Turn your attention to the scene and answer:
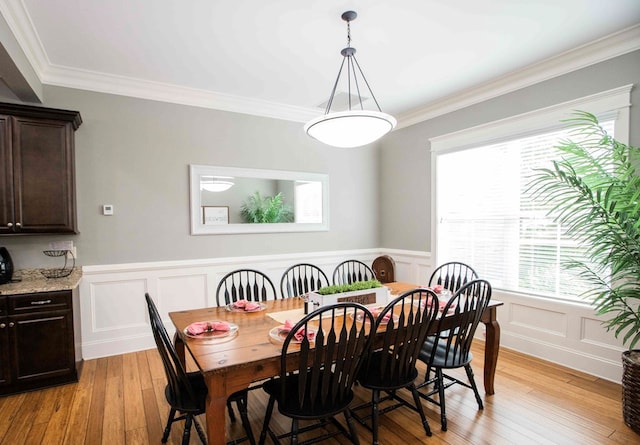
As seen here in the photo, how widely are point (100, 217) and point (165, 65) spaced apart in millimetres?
1632

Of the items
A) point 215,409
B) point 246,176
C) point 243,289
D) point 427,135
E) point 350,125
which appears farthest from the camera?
point 427,135

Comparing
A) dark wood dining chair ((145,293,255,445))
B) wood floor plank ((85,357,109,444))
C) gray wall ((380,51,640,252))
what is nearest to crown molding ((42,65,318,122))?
gray wall ((380,51,640,252))

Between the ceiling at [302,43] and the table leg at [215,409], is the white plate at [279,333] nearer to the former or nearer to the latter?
the table leg at [215,409]

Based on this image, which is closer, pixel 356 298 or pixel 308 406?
pixel 308 406

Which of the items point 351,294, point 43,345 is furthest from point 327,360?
point 43,345

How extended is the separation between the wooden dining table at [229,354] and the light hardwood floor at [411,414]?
0.61 metres

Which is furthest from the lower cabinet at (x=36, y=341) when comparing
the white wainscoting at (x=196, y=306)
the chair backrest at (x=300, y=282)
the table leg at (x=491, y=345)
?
the table leg at (x=491, y=345)

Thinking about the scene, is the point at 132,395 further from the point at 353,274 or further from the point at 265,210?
the point at 265,210

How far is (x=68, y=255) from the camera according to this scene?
3311mm

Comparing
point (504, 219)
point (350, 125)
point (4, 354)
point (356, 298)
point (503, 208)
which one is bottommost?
point (4, 354)

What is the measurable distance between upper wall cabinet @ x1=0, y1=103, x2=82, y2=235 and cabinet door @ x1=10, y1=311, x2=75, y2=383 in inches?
30.5

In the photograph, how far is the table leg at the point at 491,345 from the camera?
261cm

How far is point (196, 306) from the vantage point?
12.8 feet

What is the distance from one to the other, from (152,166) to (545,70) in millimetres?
4038
